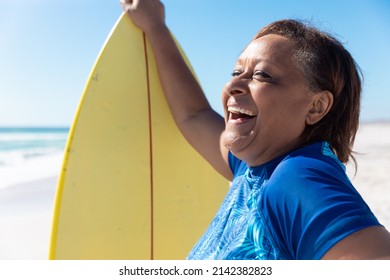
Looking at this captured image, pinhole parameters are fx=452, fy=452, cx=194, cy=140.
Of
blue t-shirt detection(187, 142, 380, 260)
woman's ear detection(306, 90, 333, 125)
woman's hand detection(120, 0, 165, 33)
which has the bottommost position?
blue t-shirt detection(187, 142, 380, 260)

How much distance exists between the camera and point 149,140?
2.12 metres

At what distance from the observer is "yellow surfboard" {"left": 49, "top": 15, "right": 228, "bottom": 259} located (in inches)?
75.0

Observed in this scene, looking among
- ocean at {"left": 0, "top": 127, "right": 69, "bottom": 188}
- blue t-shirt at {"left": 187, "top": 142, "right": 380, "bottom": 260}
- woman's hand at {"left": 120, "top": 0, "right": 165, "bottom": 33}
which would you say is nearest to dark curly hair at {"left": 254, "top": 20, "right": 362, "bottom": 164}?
blue t-shirt at {"left": 187, "top": 142, "right": 380, "bottom": 260}

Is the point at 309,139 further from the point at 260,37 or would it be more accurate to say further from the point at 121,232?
the point at 121,232

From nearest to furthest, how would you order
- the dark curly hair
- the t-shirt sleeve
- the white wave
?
the t-shirt sleeve, the dark curly hair, the white wave

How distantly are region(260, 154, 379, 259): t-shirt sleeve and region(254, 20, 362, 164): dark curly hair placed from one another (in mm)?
279

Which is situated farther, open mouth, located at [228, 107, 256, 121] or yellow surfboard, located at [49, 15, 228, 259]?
yellow surfboard, located at [49, 15, 228, 259]

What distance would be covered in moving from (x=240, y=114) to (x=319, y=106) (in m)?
0.25

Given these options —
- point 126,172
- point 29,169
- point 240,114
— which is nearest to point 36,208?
point 126,172

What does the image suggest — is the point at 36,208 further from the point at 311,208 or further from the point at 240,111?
the point at 311,208

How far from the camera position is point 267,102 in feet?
4.58

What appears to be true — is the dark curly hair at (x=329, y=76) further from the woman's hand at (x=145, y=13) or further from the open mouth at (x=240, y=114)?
the woman's hand at (x=145, y=13)

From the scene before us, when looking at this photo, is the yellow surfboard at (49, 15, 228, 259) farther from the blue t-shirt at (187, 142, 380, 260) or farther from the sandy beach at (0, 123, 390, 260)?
the sandy beach at (0, 123, 390, 260)
